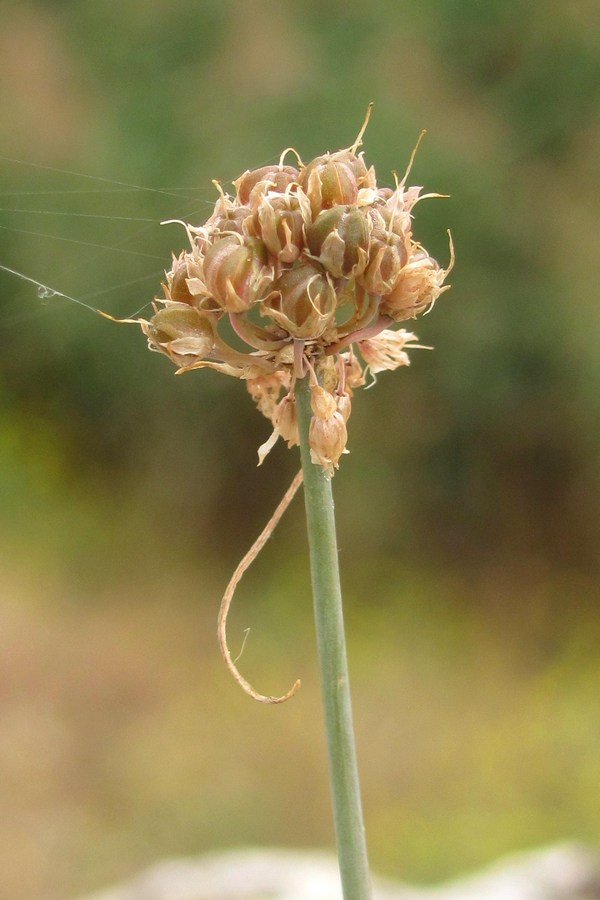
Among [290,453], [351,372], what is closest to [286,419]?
[351,372]

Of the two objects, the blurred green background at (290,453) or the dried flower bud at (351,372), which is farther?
the blurred green background at (290,453)

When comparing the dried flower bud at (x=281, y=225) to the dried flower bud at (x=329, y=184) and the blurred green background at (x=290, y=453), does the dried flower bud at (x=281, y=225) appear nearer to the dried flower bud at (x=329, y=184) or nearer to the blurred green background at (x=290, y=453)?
the dried flower bud at (x=329, y=184)

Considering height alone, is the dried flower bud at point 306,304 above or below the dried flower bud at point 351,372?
below

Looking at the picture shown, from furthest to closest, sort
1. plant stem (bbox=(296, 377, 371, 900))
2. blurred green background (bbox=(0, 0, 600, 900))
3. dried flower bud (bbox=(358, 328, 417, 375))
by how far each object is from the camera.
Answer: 1. blurred green background (bbox=(0, 0, 600, 900))
2. dried flower bud (bbox=(358, 328, 417, 375))
3. plant stem (bbox=(296, 377, 371, 900))

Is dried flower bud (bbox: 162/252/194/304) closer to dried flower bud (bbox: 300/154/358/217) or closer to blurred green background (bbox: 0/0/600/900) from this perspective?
dried flower bud (bbox: 300/154/358/217)

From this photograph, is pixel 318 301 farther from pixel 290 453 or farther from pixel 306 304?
pixel 290 453

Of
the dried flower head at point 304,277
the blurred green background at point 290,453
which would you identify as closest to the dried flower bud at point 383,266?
the dried flower head at point 304,277

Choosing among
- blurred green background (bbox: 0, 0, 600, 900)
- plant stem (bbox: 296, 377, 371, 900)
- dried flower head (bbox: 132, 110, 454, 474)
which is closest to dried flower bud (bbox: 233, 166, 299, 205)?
dried flower head (bbox: 132, 110, 454, 474)

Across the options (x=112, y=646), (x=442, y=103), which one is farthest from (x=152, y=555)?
(x=442, y=103)

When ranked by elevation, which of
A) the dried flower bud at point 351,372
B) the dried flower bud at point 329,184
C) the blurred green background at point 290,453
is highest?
the blurred green background at point 290,453
